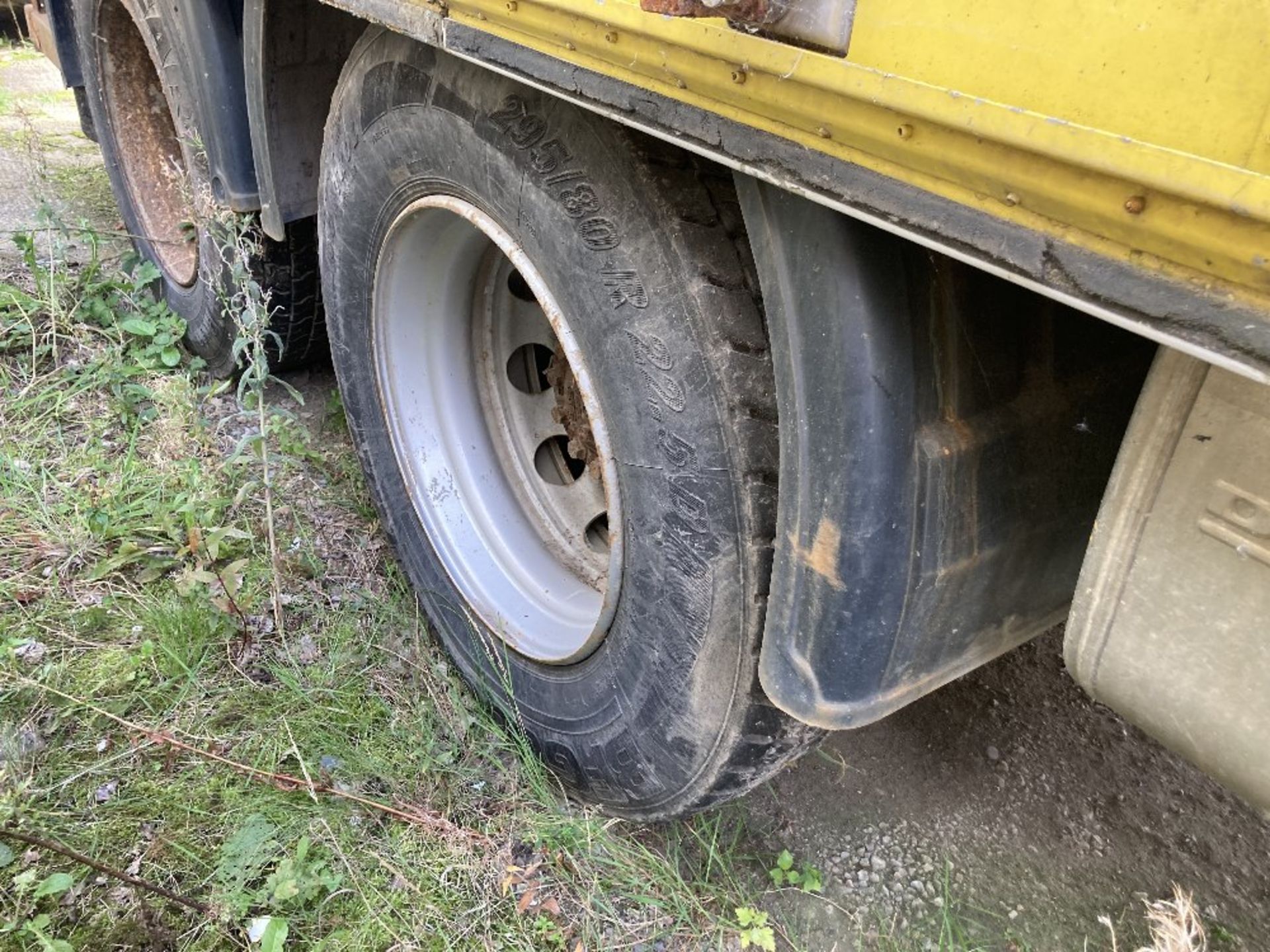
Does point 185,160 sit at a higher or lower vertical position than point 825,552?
lower

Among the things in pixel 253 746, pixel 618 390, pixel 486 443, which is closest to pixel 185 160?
pixel 486 443

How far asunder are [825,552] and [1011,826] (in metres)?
1.11

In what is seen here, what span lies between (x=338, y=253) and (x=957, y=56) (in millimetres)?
1451

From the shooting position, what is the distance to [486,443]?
1.98m

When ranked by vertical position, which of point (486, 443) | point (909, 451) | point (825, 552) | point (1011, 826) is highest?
point (909, 451)

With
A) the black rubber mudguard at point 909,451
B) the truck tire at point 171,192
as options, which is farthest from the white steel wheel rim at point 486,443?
the black rubber mudguard at point 909,451

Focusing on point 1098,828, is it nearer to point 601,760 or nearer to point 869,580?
point 601,760

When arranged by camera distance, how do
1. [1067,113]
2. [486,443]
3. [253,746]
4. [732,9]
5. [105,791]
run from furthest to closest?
[486,443] < [253,746] < [105,791] < [732,9] < [1067,113]

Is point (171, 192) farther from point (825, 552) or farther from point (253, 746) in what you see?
point (825, 552)

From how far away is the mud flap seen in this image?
721 mm

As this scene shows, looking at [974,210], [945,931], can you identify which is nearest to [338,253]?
[974,210]

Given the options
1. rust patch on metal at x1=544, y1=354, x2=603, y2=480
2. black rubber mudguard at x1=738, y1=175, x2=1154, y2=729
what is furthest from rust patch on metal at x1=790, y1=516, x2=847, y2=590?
rust patch on metal at x1=544, y1=354, x2=603, y2=480

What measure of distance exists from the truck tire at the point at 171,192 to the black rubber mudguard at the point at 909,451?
156 cm

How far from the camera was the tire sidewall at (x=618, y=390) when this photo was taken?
1.14 m
